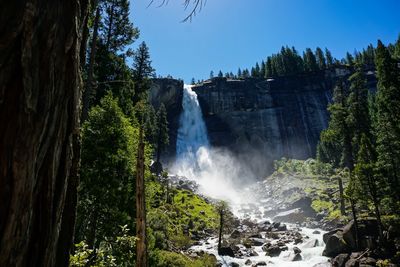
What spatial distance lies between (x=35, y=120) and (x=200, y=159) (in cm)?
8435

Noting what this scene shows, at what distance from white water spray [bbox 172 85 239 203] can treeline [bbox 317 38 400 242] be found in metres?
41.4

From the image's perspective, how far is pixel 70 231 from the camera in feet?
14.2

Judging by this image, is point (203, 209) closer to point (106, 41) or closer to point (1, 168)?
point (106, 41)

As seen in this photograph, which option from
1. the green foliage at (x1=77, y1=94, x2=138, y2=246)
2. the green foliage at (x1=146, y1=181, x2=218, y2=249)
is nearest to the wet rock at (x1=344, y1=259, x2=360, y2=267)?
the green foliage at (x1=146, y1=181, x2=218, y2=249)

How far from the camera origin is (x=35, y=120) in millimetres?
2932

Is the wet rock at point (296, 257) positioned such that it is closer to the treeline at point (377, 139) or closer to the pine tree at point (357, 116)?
the treeline at point (377, 139)

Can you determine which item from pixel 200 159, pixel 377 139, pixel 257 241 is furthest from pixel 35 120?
pixel 200 159

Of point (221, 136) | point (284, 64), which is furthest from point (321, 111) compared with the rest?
point (221, 136)

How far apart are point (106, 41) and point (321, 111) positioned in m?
84.4

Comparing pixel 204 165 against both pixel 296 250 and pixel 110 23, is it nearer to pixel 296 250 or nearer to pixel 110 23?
pixel 296 250

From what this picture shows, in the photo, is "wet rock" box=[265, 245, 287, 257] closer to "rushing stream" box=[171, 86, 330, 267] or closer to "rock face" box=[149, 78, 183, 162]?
"rushing stream" box=[171, 86, 330, 267]

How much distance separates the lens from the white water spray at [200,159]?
83.6 meters

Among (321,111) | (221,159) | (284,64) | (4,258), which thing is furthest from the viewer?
(284,64)

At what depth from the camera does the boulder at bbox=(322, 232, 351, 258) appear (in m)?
30.5
